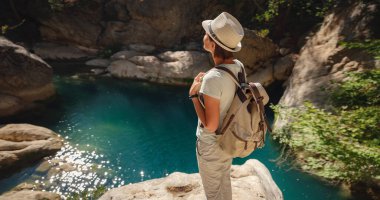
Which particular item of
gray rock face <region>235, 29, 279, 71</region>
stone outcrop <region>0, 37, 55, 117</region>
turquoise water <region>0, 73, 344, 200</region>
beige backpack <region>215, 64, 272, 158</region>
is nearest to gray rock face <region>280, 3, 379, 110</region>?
turquoise water <region>0, 73, 344, 200</region>

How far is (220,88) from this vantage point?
2.76 metres

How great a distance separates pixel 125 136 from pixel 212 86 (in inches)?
350

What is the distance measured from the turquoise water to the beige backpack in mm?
5691

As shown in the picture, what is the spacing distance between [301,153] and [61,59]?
563 inches

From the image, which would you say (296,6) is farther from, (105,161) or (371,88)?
(105,161)

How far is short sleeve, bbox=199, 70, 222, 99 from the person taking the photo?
8.89 feet

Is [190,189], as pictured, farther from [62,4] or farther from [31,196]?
[62,4]

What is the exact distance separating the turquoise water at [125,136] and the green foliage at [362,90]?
99.2 inches

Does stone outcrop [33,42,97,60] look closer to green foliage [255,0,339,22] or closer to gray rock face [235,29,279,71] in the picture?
gray rock face [235,29,279,71]

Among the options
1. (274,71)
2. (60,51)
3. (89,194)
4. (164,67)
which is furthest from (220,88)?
(60,51)

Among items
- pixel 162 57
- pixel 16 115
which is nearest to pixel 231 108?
pixel 16 115

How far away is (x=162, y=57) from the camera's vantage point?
16.8 metres

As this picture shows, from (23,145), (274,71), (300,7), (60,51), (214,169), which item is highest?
(300,7)

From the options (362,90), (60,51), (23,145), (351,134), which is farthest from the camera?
(60,51)
